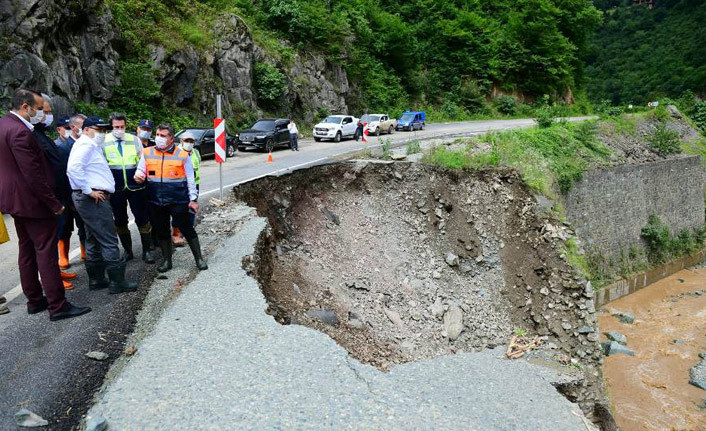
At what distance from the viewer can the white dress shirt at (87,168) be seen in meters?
5.16

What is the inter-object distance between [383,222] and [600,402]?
625 centimetres

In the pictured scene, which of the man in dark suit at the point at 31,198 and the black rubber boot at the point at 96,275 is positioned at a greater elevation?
the man in dark suit at the point at 31,198

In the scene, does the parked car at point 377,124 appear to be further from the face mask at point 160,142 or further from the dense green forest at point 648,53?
the dense green forest at point 648,53

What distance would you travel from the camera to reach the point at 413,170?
12969 mm

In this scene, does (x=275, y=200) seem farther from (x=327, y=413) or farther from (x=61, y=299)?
(x=327, y=413)

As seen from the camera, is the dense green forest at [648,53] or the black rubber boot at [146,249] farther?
the dense green forest at [648,53]

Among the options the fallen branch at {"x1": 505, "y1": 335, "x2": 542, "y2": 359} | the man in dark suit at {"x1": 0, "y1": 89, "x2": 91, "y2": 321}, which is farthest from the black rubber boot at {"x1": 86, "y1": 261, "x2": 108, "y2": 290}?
the fallen branch at {"x1": 505, "y1": 335, "x2": 542, "y2": 359}

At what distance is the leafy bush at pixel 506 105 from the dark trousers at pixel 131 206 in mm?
41519

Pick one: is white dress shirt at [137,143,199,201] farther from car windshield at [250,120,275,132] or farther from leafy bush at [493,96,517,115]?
leafy bush at [493,96,517,115]

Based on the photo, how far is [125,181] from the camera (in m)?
6.38

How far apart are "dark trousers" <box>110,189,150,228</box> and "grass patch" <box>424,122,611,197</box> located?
27.3 ft

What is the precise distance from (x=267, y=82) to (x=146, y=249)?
71.7 feet

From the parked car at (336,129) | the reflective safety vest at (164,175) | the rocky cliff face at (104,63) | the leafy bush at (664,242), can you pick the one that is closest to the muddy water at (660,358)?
the leafy bush at (664,242)

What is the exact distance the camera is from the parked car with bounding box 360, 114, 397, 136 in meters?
27.9
